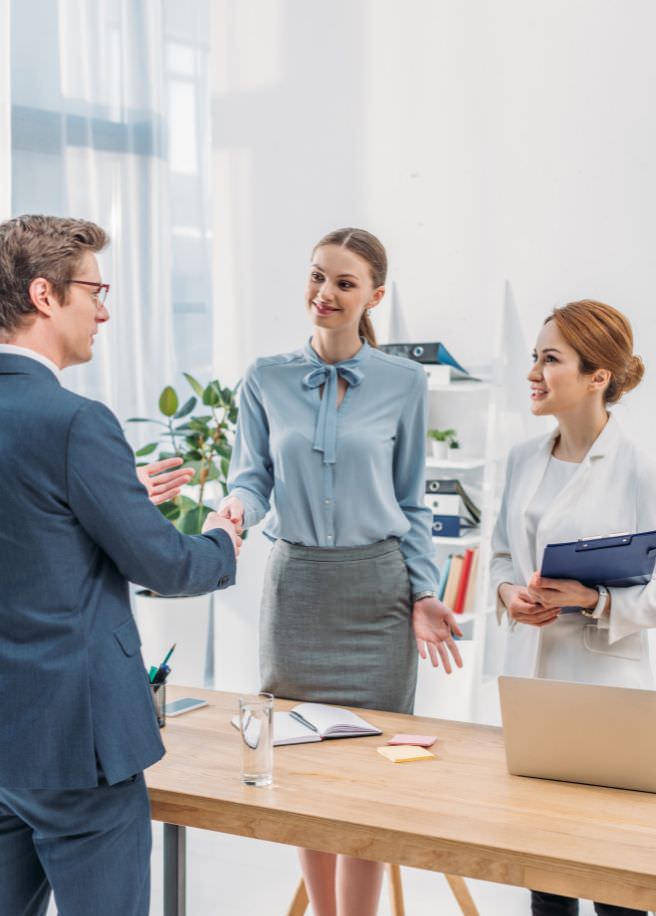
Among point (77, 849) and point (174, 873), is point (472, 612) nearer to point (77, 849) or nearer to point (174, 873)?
point (174, 873)

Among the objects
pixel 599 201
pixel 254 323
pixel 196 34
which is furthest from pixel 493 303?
pixel 196 34

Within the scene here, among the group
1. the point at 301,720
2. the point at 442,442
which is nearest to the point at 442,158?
the point at 442,442

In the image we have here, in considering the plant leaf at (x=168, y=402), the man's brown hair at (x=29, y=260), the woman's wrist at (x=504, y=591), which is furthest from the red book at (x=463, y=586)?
the man's brown hair at (x=29, y=260)

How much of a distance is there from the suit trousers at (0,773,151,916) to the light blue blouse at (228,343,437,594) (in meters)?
0.90

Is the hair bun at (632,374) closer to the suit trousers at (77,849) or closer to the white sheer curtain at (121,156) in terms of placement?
the suit trousers at (77,849)

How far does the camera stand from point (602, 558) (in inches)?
72.6

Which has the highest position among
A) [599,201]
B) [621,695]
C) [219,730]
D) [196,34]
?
[196,34]

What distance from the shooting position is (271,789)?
65.1 inches

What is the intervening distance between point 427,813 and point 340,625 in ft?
2.46

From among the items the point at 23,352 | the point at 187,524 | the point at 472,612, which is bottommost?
the point at 472,612

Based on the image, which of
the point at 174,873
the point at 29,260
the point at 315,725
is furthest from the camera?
the point at 315,725

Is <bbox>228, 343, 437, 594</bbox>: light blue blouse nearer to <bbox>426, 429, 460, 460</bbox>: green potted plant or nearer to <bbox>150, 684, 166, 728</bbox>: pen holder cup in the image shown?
<bbox>150, 684, 166, 728</bbox>: pen holder cup

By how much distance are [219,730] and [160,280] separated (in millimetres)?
3125

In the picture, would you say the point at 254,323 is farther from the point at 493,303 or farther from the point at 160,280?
the point at 493,303
